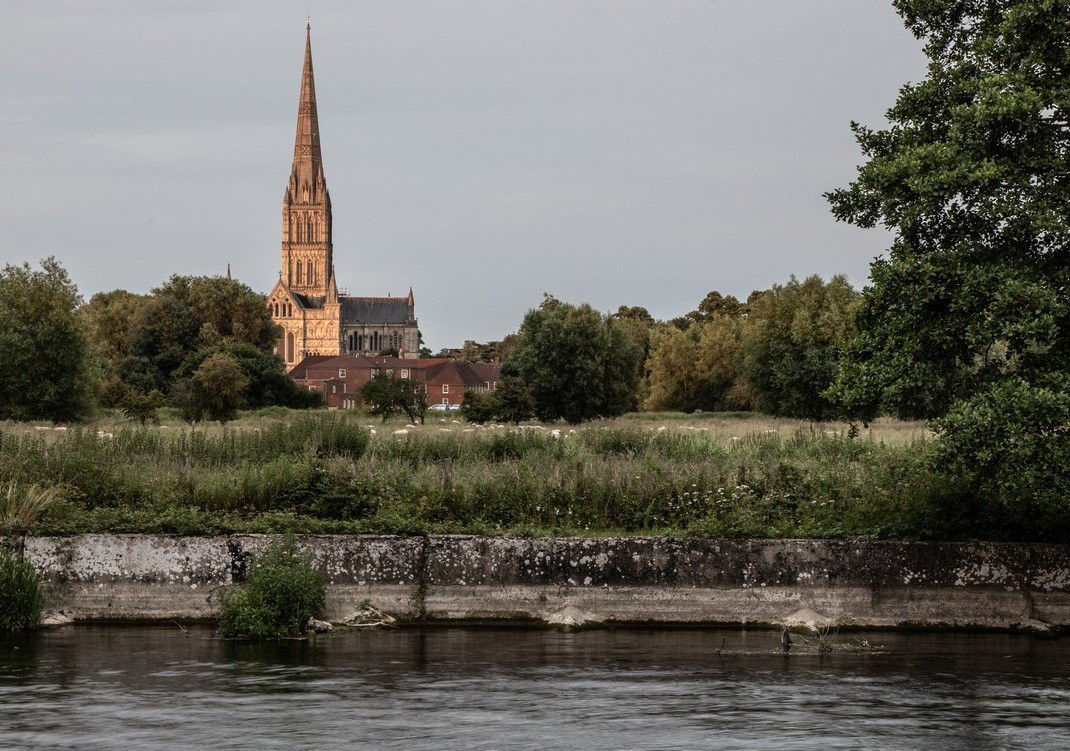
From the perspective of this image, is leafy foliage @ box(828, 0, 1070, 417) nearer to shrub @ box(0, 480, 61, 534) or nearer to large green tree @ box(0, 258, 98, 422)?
shrub @ box(0, 480, 61, 534)

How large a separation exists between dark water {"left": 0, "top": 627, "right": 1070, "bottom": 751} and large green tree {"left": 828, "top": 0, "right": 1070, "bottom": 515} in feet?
8.66

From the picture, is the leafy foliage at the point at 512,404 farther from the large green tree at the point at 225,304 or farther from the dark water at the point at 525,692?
the large green tree at the point at 225,304

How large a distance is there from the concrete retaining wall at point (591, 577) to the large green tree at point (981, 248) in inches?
47.8

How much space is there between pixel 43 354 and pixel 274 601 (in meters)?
62.1

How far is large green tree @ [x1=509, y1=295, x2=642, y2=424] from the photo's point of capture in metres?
81.2

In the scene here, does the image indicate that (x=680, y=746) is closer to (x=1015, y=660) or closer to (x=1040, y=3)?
(x=1015, y=660)

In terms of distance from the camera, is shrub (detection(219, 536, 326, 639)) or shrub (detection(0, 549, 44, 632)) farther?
shrub (detection(0, 549, 44, 632))

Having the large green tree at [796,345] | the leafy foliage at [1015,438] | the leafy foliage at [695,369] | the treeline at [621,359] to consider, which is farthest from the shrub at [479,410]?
the leafy foliage at [1015,438]

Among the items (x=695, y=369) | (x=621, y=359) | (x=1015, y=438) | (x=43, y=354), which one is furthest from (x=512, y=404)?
(x=1015, y=438)

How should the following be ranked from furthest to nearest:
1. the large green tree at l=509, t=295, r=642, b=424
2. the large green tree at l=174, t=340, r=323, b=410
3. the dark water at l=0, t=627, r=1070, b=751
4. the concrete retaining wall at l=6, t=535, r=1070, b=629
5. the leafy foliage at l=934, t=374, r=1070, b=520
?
the large green tree at l=174, t=340, r=323, b=410 < the large green tree at l=509, t=295, r=642, b=424 < the concrete retaining wall at l=6, t=535, r=1070, b=629 < the leafy foliage at l=934, t=374, r=1070, b=520 < the dark water at l=0, t=627, r=1070, b=751

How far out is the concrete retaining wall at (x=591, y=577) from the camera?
14625 millimetres

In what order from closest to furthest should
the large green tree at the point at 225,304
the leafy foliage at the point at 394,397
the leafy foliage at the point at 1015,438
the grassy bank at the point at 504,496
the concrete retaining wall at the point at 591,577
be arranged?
the leafy foliage at the point at 1015,438 < the concrete retaining wall at the point at 591,577 < the grassy bank at the point at 504,496 < the leafy foliage at the point at 394,397 < the large green tree at the point at 225,304

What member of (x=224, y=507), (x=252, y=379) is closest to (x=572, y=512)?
(x=224, y=507)

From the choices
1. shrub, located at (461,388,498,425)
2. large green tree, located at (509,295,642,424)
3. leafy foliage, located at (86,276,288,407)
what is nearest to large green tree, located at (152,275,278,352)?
leafy foliage, located at (86,276,288,407)
